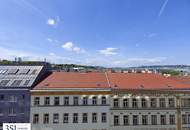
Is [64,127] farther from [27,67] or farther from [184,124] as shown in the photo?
[184,124]

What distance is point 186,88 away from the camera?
51125 millimetres

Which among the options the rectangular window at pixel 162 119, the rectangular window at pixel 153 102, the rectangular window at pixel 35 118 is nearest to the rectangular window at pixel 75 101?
the rectangular window at pixel 35 118

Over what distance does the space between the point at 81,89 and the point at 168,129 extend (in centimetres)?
1598

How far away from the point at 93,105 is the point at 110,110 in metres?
2.92

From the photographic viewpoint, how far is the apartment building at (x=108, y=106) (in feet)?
161

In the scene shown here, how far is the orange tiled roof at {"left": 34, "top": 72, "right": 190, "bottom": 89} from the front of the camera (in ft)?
166

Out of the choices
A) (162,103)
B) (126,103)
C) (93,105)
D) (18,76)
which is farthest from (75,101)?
(162,103)

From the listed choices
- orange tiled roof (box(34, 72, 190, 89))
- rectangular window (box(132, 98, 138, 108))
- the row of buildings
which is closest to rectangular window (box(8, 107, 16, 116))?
the row of buildings

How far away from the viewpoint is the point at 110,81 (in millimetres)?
52625

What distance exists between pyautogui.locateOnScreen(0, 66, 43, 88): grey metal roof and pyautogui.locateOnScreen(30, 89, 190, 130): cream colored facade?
9.94 feet

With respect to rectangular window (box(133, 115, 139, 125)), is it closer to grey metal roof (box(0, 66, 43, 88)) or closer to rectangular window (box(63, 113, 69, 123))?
rectangular window (box(63, 113, 69, 123))

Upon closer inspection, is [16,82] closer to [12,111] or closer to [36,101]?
[12,111]

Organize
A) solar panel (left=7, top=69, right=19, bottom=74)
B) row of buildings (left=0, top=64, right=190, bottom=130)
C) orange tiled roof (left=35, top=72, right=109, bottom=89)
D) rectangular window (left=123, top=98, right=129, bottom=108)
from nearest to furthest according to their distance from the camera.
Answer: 1. row of buildings (left=0, top=64, right=190, bottom=130)
2. rectangular window (left=123, top=98, right=129, bottom=108)
3. orange tiled roof (left=35, top=72, right=109, bottom=89)
4. solar panel (left=7, top=69, right=19, bottom=74)

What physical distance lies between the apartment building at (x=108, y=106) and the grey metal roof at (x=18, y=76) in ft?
7.90
